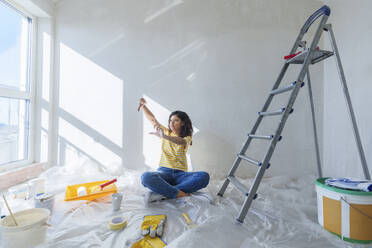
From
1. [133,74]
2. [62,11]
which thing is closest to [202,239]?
[133,74]

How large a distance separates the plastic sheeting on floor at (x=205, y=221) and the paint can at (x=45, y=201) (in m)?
0.08

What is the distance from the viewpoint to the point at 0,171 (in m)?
1.71

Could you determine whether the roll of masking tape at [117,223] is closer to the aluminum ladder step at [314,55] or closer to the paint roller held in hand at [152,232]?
the paint roller held in hand at [152,232]

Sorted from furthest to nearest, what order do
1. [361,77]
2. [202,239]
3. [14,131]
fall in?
[14,131] < [361,77] < [202,239]

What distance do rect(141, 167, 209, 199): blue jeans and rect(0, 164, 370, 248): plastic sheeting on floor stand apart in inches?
3.2

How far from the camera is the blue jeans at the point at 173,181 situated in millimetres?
1370

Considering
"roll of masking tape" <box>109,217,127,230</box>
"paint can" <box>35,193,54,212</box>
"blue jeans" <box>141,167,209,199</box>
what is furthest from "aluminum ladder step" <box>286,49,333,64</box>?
"paint can" <box>35,193,54,212</box>

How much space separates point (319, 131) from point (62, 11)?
129 inches

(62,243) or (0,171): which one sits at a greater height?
(0,171)

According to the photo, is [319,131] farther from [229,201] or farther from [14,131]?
[14,131]

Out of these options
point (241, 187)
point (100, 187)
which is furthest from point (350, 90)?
point (100, 187)

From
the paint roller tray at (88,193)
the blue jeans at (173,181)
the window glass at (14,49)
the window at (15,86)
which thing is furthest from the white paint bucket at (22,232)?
the window glass at (14,49)

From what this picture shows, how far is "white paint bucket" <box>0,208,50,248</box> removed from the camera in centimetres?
84

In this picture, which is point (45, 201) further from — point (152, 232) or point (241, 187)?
point (241, 187)
